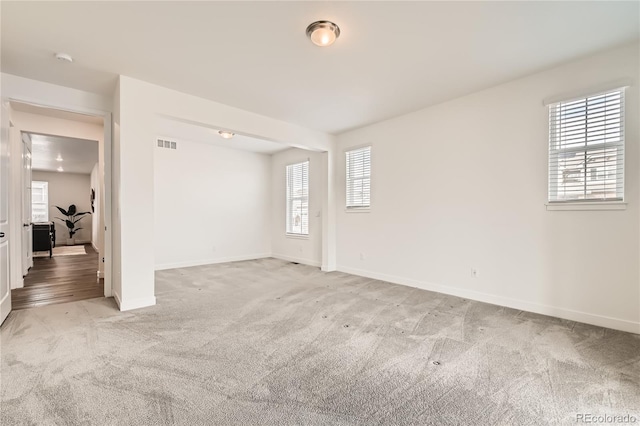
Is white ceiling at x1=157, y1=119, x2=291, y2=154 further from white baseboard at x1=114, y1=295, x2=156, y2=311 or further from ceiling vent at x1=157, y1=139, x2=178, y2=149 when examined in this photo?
white baseboard at x1=114, y1=295, x2=156, y2=311

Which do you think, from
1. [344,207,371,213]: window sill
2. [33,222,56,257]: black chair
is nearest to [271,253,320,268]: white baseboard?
[344,207,371,213]: window sill

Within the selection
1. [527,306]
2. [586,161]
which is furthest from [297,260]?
[586,161]

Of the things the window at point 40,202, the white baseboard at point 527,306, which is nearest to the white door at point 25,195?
the white baseboard at point 527,306

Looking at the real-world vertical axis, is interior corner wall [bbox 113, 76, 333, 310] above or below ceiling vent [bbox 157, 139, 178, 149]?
below

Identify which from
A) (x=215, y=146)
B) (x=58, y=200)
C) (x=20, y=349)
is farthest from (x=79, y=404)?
(x=58, y=200)

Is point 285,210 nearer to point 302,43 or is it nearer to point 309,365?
point 302,43

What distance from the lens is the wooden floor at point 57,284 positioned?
3.71 metres

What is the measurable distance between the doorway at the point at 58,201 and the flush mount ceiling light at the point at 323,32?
126 inches

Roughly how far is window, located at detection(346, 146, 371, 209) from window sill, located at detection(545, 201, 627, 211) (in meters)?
2.64

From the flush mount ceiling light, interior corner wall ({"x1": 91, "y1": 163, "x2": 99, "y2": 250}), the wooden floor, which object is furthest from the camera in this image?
interior corner wall ({"x1": 91, "y1": 163, "x2": 99, "y2": 250})

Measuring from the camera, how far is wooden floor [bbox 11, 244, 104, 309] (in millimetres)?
3707

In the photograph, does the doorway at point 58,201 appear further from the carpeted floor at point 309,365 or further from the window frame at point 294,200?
the window frame at point 294,200

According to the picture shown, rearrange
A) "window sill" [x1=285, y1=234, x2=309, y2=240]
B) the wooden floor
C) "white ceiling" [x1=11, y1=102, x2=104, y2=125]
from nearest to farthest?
the wooden floor
"white ceiling" [x1=11, y1=102, x2=104, y2=125]
"window sill" [x1=285, y1=234, x2=309, y2=240]

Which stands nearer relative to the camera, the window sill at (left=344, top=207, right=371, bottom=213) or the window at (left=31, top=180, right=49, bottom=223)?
the window sill at (left=344, top=207, right=371, bottom=213)
